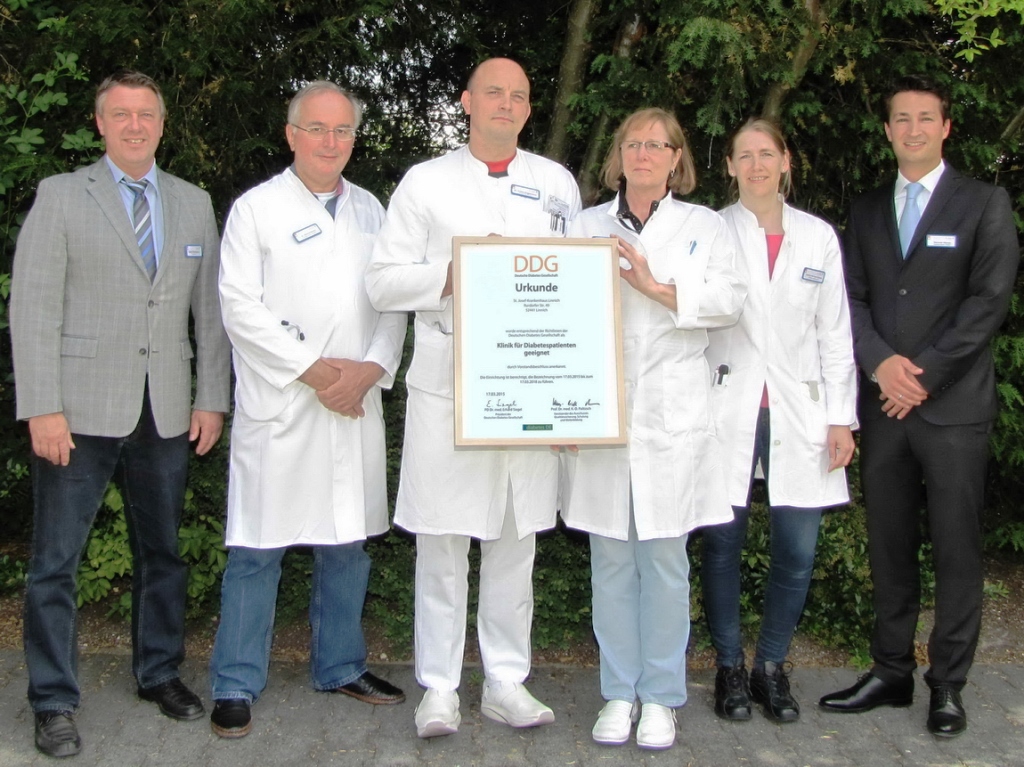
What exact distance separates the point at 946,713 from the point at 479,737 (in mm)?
1844

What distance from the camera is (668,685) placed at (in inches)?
168

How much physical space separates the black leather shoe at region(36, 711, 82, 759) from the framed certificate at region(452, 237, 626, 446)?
6.07 feet

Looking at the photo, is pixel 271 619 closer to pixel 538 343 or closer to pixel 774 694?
pixel 538 343

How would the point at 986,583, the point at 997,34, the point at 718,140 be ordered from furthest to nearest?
the point at 986,583 < the point at 718,140 < the point at 997,34

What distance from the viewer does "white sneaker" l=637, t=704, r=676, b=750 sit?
418 cm

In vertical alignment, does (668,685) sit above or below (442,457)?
below

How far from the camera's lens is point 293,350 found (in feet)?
13.6

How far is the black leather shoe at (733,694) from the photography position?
176 inches

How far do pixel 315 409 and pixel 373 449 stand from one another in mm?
300

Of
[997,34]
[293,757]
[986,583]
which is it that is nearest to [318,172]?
[293,757]

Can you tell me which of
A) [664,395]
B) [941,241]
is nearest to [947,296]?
[941,241]

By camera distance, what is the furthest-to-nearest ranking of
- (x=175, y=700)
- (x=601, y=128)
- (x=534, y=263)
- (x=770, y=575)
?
1. (x=601, y=128)
2. (x=770, y=575)
3. (x=175, y=700)
4. (x=534, y=263)

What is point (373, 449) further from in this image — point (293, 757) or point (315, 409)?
point (293, 757)

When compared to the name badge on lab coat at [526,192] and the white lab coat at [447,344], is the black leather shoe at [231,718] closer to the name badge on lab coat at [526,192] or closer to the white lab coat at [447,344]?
the white lab coat at [447,344]
